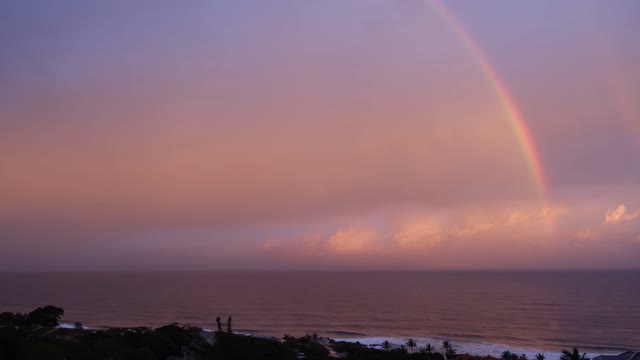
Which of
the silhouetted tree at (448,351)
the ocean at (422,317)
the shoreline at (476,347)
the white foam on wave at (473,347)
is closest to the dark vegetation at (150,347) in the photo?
the silhouetted tree at (448,351)

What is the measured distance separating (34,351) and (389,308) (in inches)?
4483

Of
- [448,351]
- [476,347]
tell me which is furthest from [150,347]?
[476,347]

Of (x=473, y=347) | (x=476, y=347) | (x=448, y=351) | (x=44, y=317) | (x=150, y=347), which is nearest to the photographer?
(x=150, y=347)

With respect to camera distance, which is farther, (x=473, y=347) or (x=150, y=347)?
(x=473, y=347)

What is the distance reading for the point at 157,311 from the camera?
114812mm

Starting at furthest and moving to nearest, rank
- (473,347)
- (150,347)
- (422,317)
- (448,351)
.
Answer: (422,317)
(473,347)
(448,351)
(150,347)

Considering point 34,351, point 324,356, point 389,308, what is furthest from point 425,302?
point 34,351

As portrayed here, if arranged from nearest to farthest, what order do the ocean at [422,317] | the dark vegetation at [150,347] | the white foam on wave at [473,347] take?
the dark vegetation at [150,347] < the white foam on wave at [473,347] < the ocean at [422,317]

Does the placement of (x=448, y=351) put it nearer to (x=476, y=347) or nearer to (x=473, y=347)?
(x=476, y=347)

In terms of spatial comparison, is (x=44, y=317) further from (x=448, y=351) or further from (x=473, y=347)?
(x=473, y=347)

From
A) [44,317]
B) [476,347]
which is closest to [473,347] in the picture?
[476,347]

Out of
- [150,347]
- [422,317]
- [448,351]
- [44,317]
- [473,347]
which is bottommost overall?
[422,317]

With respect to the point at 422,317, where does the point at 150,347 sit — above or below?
above

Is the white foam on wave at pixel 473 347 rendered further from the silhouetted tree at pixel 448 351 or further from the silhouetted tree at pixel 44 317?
the silhouetted tree at pixel 44 317
